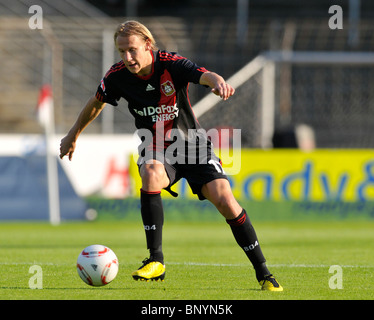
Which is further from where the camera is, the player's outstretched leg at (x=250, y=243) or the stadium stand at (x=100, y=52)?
the stadium stand at (x=100, y=52)

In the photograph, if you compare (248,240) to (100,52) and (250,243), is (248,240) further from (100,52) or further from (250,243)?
(100,52)

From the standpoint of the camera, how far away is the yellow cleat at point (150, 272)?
575 centimetres

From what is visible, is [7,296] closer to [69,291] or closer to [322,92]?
[69,291]

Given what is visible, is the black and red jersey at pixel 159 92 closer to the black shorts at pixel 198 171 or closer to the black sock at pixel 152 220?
the black shorts at pixel 198 171

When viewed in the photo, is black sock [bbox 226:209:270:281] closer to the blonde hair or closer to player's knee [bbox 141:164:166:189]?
player's knee [bbox 141:164:166:189]

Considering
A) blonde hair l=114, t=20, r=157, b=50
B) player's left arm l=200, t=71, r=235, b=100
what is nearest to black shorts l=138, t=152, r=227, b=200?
player's left arm l=200, t=71, r=235, b=100

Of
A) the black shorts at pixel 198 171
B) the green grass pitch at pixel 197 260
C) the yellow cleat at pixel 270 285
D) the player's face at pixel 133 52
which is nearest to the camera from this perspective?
the green grass pitch at pixel 197 260

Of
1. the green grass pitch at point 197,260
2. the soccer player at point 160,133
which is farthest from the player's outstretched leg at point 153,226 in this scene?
the green grass pitch at point 197,260

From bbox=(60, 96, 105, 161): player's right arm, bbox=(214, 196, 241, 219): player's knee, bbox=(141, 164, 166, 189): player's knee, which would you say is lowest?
bbox=(214, 196, 241, 219): player's knee

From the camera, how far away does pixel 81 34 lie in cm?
1728

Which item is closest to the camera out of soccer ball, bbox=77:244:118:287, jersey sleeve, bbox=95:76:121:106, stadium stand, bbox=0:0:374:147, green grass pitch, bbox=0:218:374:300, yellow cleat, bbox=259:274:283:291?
green grass pitch, bbox=0:218:374:300

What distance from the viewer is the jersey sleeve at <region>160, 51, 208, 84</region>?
18.2 ft

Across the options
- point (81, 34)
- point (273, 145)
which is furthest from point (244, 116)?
point (81, 34)
